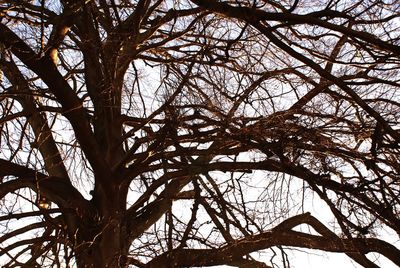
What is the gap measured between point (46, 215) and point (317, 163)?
2.36 m

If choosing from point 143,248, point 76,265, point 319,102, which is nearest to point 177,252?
point 143,248

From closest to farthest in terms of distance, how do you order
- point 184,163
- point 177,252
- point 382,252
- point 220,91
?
point 177,252, point 382,252, point 184,163, point 220,91

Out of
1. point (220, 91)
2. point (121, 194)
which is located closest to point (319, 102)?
point (220, 91)

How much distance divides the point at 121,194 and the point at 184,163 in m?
0.89

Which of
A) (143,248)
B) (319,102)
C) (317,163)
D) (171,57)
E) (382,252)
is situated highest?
(171,57)

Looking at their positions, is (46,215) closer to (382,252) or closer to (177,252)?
(177,252)

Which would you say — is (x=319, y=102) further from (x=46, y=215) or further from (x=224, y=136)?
(x=46, y=215)

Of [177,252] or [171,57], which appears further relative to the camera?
[171,57]

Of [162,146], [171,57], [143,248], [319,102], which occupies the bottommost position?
[143,248]

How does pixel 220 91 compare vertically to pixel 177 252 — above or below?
above

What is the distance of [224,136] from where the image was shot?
4.84m

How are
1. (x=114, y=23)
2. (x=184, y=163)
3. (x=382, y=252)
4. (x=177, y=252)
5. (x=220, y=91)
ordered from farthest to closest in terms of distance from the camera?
(x=114, y=23) → (x=220, y=91) → (x=184, y=163) → (x=382, y=252) → (x=177, y=252)

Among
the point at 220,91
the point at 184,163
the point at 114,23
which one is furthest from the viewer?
the point at 114,23

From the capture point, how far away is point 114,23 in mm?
5914
